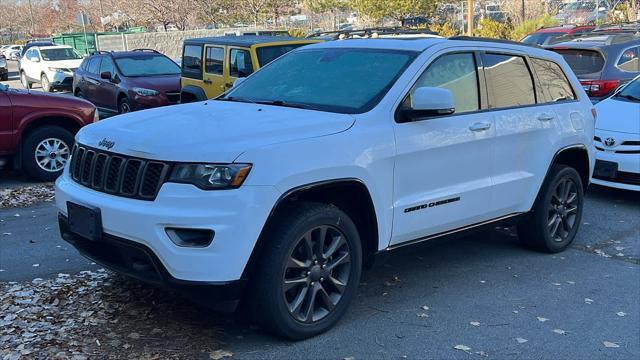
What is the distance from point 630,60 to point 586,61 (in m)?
0.72

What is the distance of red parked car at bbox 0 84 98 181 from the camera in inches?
328

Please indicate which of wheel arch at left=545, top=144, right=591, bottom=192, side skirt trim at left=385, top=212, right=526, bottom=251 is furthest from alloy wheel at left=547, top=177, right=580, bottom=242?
side skirt trim at left=385, top=212, right=526, bottom=251

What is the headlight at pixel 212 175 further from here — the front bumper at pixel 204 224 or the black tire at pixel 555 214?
the black tire at pixel 555 214

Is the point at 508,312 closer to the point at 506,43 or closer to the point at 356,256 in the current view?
the point at 356,256

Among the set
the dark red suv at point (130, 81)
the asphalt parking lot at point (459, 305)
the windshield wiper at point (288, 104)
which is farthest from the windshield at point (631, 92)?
the dark red suv at point (130, 81)

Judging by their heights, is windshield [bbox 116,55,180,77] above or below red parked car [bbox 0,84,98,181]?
above

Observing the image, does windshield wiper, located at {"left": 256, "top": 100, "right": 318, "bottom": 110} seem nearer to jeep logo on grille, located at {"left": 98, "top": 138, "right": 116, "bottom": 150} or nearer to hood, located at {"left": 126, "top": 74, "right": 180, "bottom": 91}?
jeep logo on grille, located at {"left": 98, "top": 138, "right": 116, "bottom": 150}

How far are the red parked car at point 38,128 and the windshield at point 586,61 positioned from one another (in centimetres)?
771

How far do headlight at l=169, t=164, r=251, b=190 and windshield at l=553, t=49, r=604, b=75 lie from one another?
8.93 m

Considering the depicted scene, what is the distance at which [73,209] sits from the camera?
13.6ft

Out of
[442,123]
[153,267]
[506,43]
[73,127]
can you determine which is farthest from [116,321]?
[73,127]

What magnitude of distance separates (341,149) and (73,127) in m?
5.98

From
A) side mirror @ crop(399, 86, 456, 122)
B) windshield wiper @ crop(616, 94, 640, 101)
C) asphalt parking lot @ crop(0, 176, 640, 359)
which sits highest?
side mirror @ crop(399, 86, 456, 122)

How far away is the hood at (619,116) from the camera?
25.7ft
